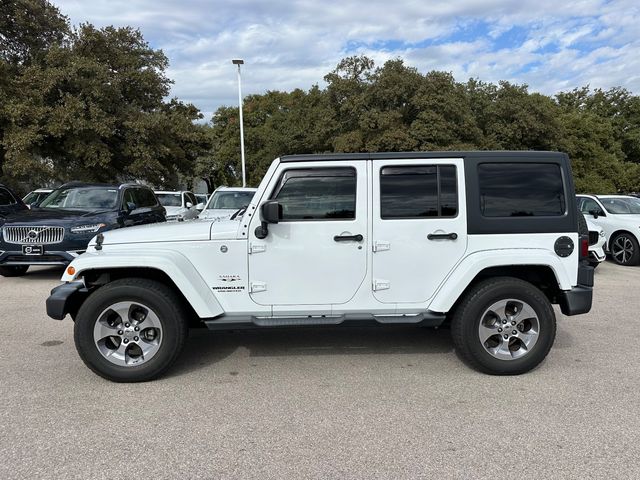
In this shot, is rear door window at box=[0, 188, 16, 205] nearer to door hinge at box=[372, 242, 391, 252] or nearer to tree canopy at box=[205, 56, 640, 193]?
door hinge at box=[372, 242, 391, 252]

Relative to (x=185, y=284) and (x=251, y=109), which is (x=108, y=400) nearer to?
(x=185, y=284)

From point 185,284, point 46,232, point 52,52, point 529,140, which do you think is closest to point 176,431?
point 185,284

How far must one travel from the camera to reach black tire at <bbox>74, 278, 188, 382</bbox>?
13.8 ft

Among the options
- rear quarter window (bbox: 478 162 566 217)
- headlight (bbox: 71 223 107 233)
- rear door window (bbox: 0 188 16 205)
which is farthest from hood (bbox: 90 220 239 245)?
rear door window (bbox: 0 188 16 205)

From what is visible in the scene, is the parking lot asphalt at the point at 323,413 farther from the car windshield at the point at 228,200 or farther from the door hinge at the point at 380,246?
the car windshield at the point at 228,200

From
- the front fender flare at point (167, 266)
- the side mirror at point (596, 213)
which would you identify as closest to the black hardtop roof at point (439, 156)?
the front fender flare at point (167, 266)

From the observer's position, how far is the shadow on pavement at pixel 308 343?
16.6 feet

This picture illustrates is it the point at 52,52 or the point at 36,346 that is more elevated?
the point at 52,52

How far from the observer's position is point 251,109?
2003 inches

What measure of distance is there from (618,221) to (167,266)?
10.9 metres

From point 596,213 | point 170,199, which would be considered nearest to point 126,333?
point 596,213

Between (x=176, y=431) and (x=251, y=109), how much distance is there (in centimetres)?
4994

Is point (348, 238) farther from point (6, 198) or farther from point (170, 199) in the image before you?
point (170, 199)

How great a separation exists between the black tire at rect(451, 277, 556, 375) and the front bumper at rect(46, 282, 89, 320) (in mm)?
3305
